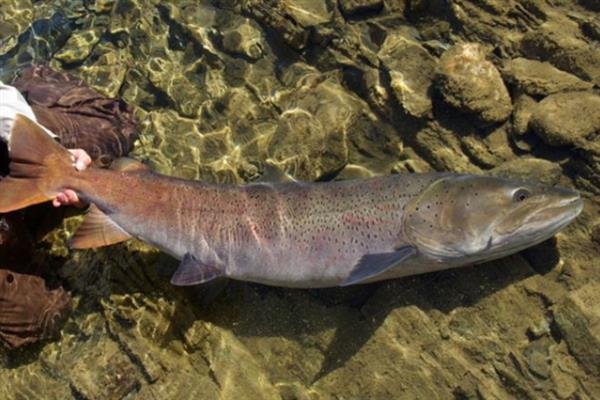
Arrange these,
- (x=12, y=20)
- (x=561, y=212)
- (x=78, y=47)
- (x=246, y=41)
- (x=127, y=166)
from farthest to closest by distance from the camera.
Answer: (x=12, y=20), (x=78, y=47), (x=246, y=41), (x=127, y=166), (x=561, y=212)

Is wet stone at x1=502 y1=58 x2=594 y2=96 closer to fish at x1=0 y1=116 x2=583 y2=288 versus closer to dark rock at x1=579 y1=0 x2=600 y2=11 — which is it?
dark rock at x1=579 y1=0 x2=600 y2=11

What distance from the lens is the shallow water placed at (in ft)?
14.3

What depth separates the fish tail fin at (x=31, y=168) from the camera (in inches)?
163

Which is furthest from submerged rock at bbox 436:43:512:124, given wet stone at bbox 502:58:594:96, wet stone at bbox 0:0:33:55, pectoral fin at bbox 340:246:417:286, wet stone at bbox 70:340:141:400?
wet stone at bbox 0:0:33:55

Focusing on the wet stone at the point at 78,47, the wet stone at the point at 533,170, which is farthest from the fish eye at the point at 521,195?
the wet stone at the point at 78,47

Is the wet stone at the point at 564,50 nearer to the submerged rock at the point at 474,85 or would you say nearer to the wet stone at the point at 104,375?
the submerged rock at the point at 474,85

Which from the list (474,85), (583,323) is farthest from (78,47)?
(583,323)

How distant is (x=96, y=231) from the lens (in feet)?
14.4

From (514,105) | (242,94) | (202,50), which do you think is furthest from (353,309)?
(202,50)

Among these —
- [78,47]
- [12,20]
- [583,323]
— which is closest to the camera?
[583,323]

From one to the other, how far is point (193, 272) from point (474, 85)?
9.66 feet

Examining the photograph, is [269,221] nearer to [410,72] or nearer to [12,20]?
[410,72]

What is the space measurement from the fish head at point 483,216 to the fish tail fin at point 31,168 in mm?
2824

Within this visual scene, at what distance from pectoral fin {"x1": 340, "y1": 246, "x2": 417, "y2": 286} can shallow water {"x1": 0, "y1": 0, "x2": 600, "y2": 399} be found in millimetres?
561
